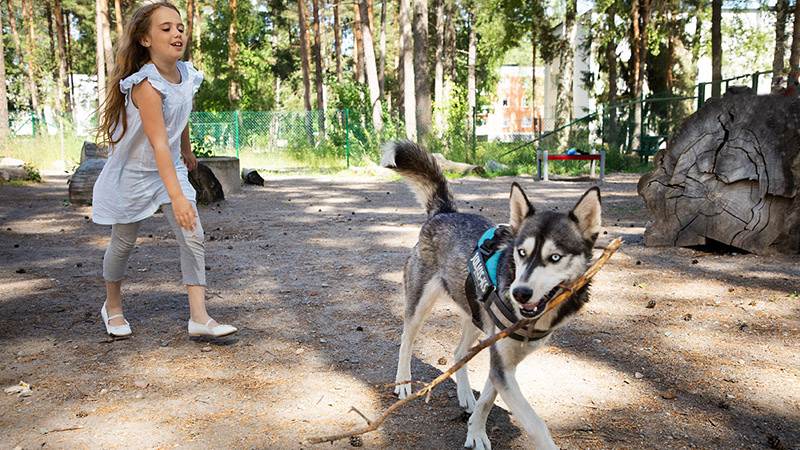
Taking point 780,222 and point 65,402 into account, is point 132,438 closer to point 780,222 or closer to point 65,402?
point 65,402

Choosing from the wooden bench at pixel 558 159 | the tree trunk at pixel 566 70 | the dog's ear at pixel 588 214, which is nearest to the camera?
the dog's ear at pixel 588 214

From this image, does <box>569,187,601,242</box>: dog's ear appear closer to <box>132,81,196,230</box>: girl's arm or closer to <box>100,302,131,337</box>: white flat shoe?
<box>132,81,196,230</box>: girl's arm

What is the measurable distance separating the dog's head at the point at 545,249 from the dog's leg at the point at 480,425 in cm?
55

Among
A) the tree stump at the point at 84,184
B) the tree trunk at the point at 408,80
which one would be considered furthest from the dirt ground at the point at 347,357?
the tree trunk at the point at 408,80

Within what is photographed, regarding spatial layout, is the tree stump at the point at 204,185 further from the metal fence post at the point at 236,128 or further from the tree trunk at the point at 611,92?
the tree trunk at the point at 611,92

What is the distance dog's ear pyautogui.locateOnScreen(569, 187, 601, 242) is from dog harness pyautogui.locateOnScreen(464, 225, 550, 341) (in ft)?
1.25

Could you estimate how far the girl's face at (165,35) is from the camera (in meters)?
4.12

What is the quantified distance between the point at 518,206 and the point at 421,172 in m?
1.06

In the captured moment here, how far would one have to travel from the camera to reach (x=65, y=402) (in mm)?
3705

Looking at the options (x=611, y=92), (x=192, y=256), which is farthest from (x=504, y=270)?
(x=611, y=92)

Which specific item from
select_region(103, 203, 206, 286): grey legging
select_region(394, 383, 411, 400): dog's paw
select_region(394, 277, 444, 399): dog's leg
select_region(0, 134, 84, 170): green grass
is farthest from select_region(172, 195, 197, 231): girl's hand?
select_region(0, 134, 84, 170): green grass

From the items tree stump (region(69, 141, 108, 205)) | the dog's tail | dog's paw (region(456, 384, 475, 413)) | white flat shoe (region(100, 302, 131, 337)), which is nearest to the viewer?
dog's paw (region(456, 384, 475, 413))

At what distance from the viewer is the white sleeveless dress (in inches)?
169

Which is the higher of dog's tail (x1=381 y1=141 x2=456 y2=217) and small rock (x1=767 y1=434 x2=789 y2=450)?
dog's tail (x1=381 y1=141 x2=456 y2=217)
